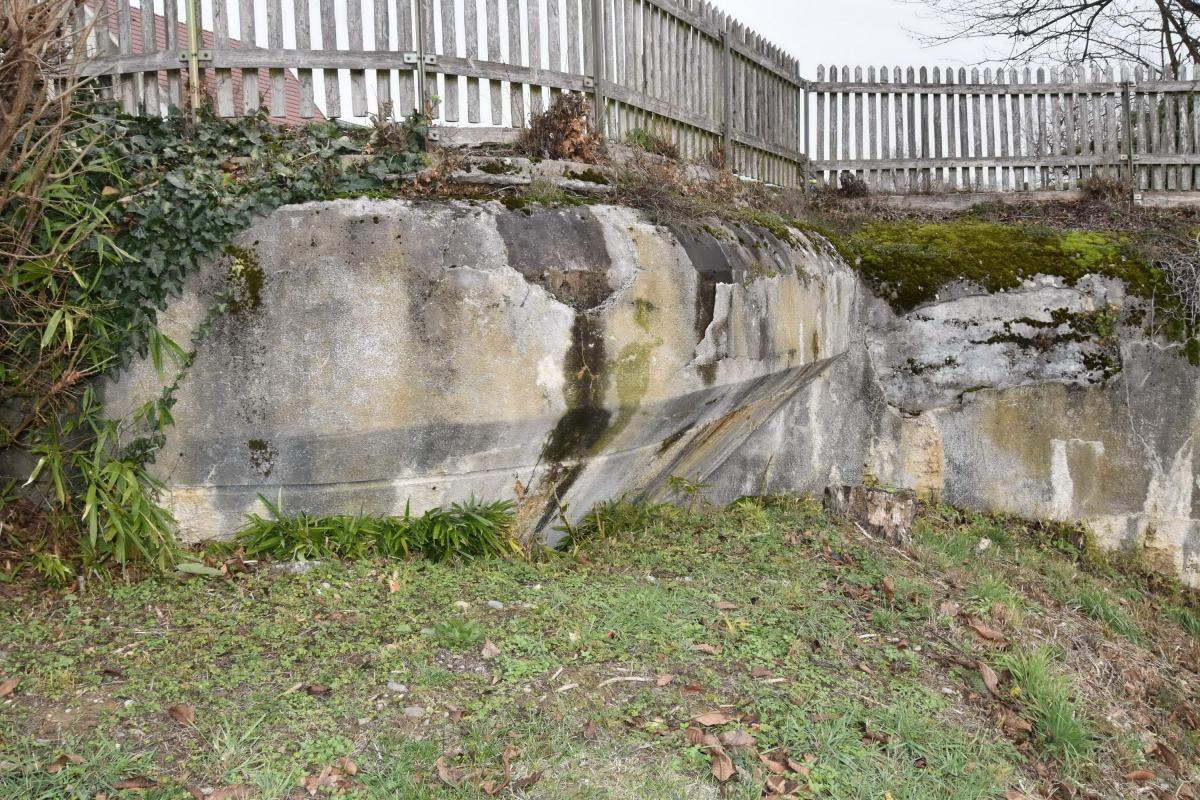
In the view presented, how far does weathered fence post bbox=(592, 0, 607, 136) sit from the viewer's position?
518 centimetres

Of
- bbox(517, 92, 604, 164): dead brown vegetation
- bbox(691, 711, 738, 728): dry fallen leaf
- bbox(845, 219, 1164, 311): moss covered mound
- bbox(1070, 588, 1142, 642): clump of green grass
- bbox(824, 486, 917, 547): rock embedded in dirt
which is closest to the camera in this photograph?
bbox(691, 711, 738, 728): dry fallen leaf

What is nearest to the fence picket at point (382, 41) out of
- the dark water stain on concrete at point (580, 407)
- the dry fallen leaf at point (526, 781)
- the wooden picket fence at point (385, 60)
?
the wooden picket fence at point (385, 60)

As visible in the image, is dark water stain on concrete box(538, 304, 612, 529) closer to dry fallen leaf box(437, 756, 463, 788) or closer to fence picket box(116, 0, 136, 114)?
dry fallen leaf box(437, 756, 463, 788)

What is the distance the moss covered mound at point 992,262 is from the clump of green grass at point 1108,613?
2.09 metres

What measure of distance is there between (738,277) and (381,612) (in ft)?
7.68

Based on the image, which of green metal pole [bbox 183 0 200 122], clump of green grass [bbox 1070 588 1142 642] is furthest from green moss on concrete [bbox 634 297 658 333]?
clump of green grass [bbox 1070 588 1142 642]

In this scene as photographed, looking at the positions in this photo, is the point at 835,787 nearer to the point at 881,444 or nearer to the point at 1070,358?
the point at 881,444

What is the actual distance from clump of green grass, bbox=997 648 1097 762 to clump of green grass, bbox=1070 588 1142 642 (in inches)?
59.4

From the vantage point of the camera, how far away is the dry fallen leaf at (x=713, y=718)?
9.59 feet

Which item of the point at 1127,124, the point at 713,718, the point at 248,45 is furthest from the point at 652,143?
the point at 1127,124

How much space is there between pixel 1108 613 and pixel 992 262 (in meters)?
2.40

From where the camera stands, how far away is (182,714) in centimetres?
276

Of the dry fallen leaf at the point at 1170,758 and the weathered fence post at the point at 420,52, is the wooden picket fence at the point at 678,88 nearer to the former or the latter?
the weathered fence post at the point at 420,52

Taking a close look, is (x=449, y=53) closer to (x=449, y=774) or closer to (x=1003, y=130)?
(x=449, y=774)
